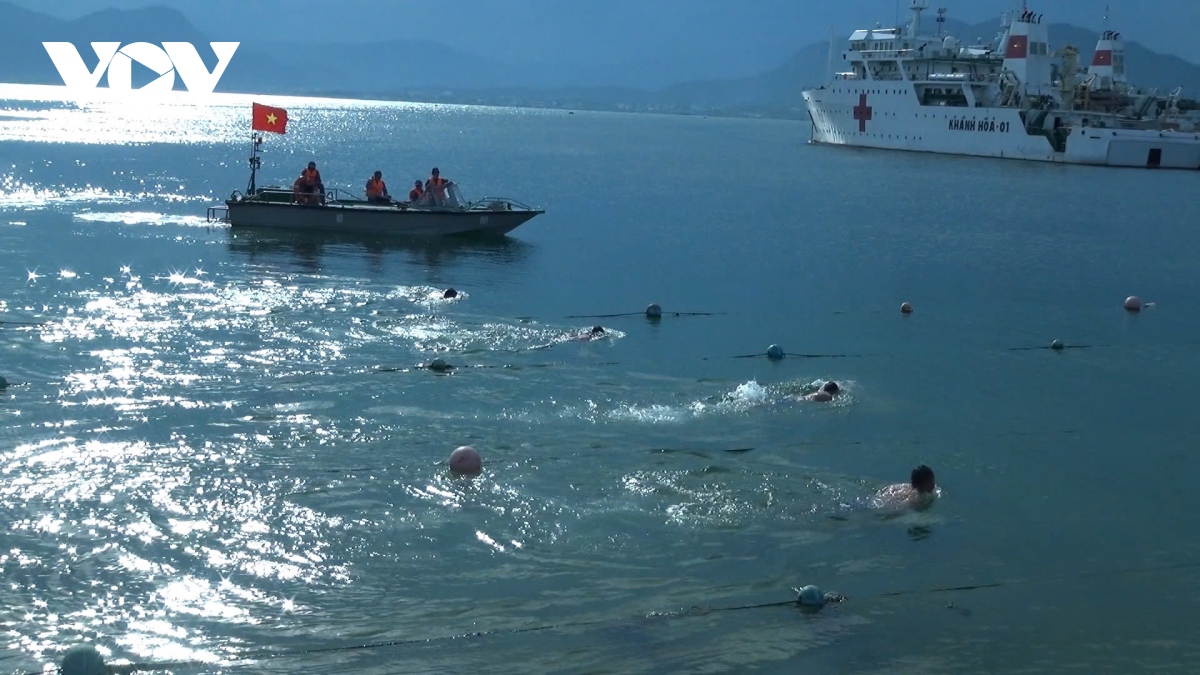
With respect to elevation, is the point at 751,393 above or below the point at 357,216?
below

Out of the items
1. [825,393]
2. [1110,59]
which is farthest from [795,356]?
[1110,59]

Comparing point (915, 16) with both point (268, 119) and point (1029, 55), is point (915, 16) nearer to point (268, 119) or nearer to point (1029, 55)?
point (1029, 55)

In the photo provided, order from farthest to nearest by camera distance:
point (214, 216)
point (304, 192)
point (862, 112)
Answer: point (862, 112) → point (214, 216) → point (304, 192)

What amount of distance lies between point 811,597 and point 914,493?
322cm

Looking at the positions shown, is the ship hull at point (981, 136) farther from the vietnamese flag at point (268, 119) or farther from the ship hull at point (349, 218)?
the vietnamese flag at point (268, 119)

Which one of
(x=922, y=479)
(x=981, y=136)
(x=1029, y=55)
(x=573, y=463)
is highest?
(x=1029, y=55)

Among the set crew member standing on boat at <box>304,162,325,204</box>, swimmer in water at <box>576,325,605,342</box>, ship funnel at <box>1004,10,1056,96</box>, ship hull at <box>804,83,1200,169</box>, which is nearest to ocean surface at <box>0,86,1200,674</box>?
swimmer in water at <box>576,325,605,342</box>

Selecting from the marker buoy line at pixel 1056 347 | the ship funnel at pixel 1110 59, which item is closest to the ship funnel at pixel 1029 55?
the ship funnel at pixel 1110 59

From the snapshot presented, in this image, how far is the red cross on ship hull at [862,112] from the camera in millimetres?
94125

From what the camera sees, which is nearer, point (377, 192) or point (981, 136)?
point (377, 192)

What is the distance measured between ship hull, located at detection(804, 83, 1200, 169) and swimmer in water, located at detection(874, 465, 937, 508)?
74971 millimetres

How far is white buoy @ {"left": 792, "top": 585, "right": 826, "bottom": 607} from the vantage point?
10.7 metres

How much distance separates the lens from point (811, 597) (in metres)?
10.7

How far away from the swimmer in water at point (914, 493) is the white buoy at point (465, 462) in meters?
4.17
